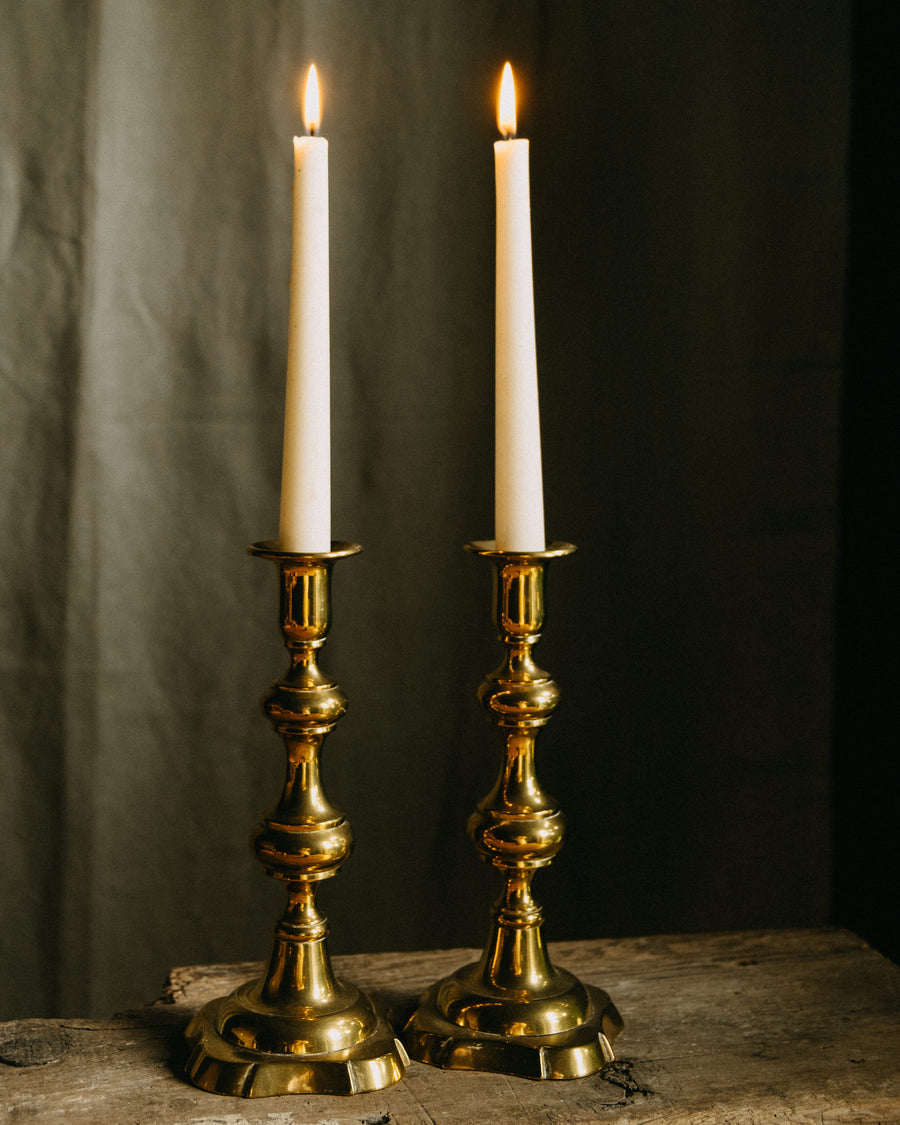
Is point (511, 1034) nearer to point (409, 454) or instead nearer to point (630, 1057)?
point (630, 1057)

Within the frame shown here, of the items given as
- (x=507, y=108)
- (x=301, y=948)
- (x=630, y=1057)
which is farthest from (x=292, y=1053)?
(x=507, y=108)

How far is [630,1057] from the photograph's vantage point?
0.62 m

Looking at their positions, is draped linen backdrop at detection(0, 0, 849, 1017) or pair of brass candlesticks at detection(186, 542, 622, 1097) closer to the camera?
pair of brass candlesticks at detection(186, 542, 622, 1097)

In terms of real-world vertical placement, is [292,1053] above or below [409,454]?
below

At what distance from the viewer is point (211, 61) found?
91 centimetres

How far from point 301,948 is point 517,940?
0.11 meters

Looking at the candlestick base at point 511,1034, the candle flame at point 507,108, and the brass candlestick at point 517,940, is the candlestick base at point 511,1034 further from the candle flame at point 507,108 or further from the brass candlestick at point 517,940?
the candle flame at point 507,108

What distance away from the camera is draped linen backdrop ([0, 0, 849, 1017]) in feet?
3.00

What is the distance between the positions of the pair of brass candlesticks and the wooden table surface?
14mm

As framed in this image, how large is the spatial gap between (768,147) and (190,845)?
0.74 meters

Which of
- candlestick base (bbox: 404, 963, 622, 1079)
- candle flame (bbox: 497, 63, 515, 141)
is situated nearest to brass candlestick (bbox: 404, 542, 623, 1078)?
candlestick base (bbox: 404, 963, 622, 1079)

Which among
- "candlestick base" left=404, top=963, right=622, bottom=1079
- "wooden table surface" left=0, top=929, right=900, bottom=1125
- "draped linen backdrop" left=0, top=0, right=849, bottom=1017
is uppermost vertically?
"draped linen backdrop" left=0, top=0, right=849, bottom=1017

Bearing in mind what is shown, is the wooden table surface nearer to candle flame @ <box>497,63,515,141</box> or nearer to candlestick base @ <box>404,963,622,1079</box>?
candlestick base @ <box>404,963,622,1079</box>

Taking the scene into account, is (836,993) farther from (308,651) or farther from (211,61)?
(211,61)
